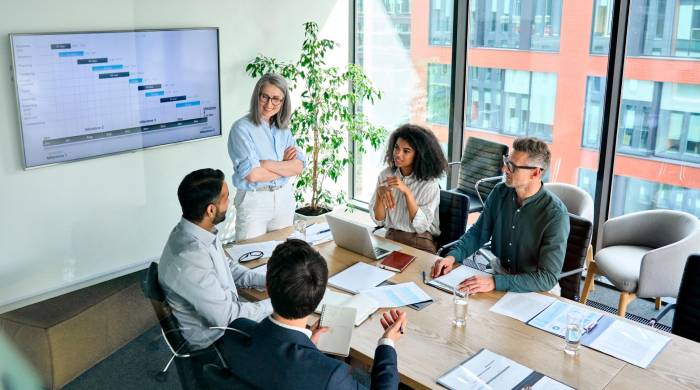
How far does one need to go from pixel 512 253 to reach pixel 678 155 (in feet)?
6.27

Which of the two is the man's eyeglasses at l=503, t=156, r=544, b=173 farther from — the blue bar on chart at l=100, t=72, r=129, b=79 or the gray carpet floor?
the blue bar on chart at l=100, t=72, r=129, b=79

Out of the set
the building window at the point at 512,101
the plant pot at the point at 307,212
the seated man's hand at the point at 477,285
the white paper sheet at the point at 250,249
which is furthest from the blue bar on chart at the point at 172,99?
the seated man's hand at the point at 477,285

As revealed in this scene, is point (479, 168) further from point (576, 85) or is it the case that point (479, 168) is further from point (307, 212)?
point (307, 212)

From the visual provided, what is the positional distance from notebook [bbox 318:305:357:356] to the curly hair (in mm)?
1310

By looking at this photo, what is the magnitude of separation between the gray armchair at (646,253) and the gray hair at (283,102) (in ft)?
7.32

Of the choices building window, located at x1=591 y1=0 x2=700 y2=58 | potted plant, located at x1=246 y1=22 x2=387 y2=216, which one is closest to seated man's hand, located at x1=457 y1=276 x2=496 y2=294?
building window, located at x1=591 y1=0 x2=700 y2=58

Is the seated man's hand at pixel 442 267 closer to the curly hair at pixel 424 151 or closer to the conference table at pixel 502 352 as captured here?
the conference table at pixel 502 352

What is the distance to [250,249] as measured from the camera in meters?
3.44

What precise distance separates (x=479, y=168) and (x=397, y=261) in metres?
2.13

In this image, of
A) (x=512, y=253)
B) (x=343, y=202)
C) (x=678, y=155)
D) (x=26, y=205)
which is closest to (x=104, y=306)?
(x=26, y=205)

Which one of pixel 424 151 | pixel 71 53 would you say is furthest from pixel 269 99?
pixel 71 53

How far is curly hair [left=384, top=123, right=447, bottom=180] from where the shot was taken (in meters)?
3.72

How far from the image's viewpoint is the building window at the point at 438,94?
5801 mm

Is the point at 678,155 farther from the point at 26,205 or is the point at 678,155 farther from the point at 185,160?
the point at 26,205
